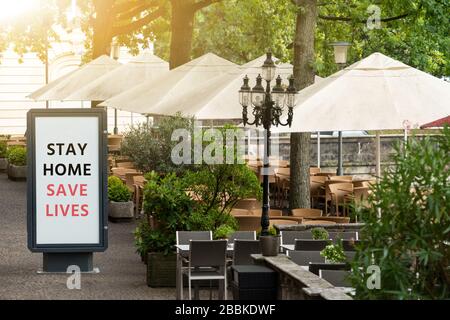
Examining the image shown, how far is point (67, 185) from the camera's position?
17.4 m

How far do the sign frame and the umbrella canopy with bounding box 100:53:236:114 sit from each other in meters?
8.87

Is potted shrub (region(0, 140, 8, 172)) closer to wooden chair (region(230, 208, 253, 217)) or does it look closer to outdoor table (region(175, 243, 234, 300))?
wooden chair (region(230, 208, 253, 217))

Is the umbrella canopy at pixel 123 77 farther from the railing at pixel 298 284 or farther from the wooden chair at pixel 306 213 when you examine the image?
the railing at pixel 298 284

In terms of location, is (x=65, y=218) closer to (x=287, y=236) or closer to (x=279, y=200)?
(x=287, y=236)

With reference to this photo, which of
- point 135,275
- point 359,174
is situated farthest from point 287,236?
point 359,174

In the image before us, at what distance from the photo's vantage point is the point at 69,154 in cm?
1739

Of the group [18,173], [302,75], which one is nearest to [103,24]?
[18,173]

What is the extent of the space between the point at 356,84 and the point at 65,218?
4.52 meters

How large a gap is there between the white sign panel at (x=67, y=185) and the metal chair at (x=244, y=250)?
2.15 m

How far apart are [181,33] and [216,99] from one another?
11.9 meters

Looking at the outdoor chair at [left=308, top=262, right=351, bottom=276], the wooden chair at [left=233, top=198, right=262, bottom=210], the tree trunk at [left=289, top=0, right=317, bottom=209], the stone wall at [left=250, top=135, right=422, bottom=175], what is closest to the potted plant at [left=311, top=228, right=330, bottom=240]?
the outdoor chair at [left=308, top=262, right=351, bottom=276]

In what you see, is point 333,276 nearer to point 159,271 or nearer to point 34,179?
point 159,271

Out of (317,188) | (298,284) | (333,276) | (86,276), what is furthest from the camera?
(317,188)

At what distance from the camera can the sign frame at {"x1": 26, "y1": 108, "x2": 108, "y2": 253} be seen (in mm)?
17234
